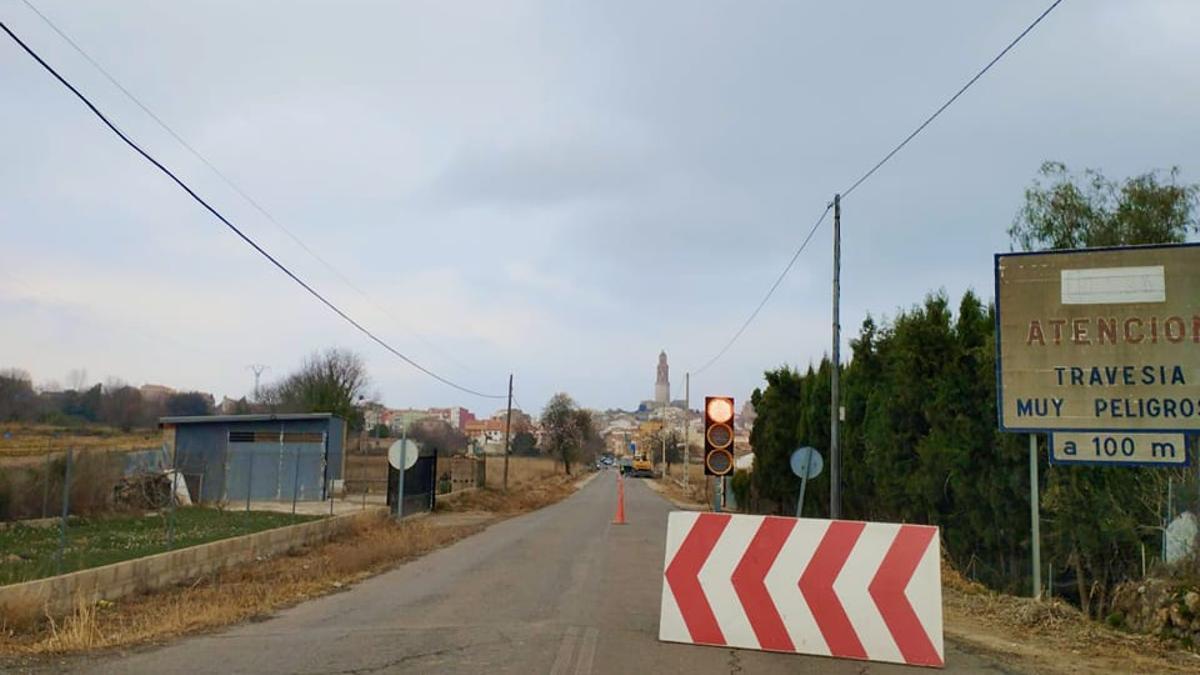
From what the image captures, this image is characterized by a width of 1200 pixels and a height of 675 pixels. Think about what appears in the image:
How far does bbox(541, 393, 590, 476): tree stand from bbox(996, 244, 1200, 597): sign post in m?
86.5

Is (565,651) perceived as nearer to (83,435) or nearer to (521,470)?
(83,435)

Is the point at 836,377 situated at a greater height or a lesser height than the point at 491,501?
greater

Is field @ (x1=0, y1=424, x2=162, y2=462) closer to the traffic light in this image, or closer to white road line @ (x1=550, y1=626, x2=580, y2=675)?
the traffic light

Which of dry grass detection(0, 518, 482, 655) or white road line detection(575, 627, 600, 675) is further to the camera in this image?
dry grass detection(0, 518, 482, 655)

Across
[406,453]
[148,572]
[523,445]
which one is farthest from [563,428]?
[148,572]

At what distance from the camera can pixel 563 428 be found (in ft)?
323

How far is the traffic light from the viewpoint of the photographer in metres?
13.0

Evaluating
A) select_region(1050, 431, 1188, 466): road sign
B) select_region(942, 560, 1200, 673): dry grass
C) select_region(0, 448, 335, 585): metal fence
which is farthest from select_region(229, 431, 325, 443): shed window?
select_region(1050, 431, 1188, 466): road sign

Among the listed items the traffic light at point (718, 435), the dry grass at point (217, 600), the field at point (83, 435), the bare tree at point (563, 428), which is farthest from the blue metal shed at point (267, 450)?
the bare tree at point (563, 428)

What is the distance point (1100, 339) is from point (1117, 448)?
132 centimetres

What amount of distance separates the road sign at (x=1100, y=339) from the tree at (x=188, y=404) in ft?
195

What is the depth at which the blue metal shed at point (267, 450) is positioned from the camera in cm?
3481

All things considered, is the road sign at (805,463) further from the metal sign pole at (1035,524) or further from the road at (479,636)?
the metal sign pole at (1035,524)

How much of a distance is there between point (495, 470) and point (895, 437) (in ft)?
185
